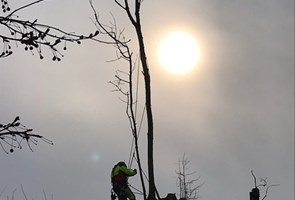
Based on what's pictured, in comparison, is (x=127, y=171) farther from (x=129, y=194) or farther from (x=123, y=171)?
(x=129, y=194)

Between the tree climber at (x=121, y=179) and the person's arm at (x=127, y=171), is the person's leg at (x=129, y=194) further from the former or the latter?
the person's arm at (x=127, y=171)

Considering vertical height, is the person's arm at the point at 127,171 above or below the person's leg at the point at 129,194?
above

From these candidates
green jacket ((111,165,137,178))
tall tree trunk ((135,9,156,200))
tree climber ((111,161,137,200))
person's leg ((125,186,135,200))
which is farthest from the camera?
green jacket ((111,165,137,178))

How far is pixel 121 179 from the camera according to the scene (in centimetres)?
707

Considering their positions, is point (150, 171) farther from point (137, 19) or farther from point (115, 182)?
point (115, 182)

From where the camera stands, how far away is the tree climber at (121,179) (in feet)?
22.2

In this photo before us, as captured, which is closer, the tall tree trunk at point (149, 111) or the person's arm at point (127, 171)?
the tall tree trunk at point (149, 111)

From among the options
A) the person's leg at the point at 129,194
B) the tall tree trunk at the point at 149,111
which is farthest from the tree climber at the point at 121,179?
the tall tree trunk at the point at 149,111

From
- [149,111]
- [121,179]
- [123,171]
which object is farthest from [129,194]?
[149,111]

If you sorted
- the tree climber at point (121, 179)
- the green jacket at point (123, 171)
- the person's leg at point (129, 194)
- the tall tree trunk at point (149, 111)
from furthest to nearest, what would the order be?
the green jacket at point (123, 171) < the tree climber at point (121, 179) < the person's leg at point (129, 194) < the tall tree trunk at point (149, 111)

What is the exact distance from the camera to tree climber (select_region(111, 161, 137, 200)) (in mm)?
6766

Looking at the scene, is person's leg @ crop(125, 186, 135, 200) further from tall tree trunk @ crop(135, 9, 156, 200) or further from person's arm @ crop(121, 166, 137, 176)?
tall tree trunk @ crop(135, 9, 156, 200)

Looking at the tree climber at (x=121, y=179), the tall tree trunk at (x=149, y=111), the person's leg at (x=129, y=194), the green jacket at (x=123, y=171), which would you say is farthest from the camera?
the green jacket at (x=123, y=171)


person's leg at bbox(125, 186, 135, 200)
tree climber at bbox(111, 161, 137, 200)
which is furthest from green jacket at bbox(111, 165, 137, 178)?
person's leg at bbox(125, 186, 135, 200)
